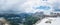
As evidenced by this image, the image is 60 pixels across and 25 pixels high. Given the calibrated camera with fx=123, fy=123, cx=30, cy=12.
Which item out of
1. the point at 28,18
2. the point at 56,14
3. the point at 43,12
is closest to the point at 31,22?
the point at 28,18

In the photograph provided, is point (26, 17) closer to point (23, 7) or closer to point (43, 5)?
point (23, 7)

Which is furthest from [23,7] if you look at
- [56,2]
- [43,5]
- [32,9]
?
[56,2]

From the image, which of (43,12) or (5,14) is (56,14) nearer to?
(43,12)

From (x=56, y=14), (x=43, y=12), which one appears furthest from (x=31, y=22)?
(x=56, y=14)

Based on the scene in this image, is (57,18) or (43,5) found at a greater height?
(43,5)

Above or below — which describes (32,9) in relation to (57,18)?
above

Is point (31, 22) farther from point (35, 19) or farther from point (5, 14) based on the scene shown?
point (5, 14)
